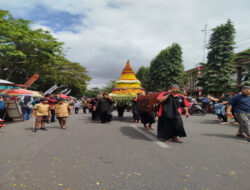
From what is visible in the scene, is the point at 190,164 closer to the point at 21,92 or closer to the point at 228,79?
the point at 21,92

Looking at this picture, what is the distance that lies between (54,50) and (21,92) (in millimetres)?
13693

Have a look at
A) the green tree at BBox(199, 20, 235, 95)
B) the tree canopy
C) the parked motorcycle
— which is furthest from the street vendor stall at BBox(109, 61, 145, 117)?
the green tree at BBox(199, 20, 235, 95)

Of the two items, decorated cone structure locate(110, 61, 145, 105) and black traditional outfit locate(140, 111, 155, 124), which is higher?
decorated cone structure locate(110, 61, 145, 105)

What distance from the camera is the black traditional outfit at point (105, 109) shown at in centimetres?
1118

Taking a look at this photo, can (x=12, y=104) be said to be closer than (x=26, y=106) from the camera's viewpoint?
Yes

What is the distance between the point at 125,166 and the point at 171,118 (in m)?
2.65

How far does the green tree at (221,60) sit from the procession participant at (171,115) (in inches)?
797

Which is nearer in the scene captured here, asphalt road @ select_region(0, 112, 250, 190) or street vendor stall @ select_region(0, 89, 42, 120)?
asphalt road @ select_region(0, 112, 250, 190)

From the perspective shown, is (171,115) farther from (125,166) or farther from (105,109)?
(105,109)

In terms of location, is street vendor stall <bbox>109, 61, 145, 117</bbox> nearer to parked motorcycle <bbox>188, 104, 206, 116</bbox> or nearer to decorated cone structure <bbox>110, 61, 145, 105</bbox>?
decorated cone structure <bbox>110, 61, 145, 105</bbox>

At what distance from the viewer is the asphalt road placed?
3.10 metres

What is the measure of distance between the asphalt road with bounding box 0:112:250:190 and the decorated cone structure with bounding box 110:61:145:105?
587cm

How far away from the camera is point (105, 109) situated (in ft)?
36.7

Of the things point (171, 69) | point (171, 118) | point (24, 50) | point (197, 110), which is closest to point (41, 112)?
point (171, 118)
